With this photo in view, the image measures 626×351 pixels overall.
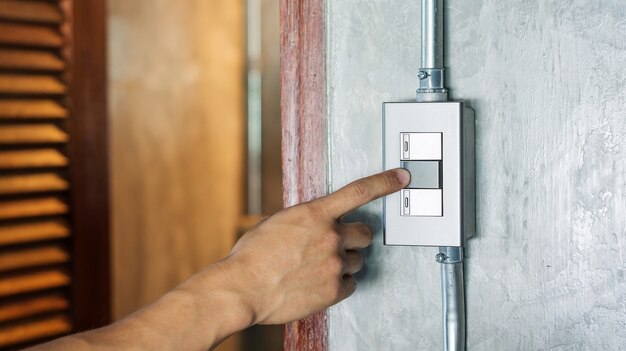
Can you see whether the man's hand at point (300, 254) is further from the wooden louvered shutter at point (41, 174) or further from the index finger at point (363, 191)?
the wooden louvered shutter at point (41, 174)

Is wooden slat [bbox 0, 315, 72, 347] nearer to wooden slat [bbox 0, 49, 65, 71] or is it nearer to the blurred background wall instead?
the blurred background wall

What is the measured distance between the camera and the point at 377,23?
85 centimetres

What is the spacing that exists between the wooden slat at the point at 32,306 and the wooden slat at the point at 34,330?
0.03 m

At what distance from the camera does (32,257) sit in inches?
74.1

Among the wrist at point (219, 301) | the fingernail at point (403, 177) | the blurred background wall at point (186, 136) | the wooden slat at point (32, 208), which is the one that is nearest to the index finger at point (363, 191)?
the fingernail at point (403, 177)

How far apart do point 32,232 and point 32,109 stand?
32 centimetres

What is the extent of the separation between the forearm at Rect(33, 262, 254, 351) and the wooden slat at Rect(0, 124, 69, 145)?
127 centimetres

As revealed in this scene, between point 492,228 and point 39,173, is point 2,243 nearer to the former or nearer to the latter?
point 39,173

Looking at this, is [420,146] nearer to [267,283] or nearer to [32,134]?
[267,283]

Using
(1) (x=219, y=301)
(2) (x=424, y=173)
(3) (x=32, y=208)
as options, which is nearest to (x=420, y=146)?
(2) (x=424, y=173)

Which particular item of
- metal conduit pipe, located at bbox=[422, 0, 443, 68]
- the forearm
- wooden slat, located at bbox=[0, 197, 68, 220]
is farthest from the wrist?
wooden slat, located at bbox=[0, 197, 68, 220]

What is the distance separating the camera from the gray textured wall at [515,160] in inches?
30.7

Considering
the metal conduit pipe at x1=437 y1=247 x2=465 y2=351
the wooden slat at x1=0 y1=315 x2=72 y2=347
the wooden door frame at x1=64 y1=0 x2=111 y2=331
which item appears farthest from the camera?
the wooden door frame at x1=64 y1=0 x2=111 y2=331

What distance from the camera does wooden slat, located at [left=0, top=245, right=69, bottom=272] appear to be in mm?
1829
